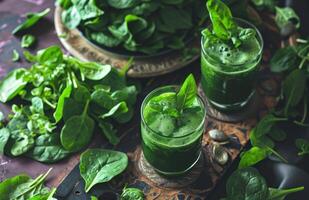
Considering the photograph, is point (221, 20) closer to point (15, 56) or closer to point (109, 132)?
point (109, 132)

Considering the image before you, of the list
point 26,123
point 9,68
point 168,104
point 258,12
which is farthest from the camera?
point 258,12

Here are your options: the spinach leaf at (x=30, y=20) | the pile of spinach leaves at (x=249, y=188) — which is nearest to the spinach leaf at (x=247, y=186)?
the pile of spinach leaves at (x=249, y=188)

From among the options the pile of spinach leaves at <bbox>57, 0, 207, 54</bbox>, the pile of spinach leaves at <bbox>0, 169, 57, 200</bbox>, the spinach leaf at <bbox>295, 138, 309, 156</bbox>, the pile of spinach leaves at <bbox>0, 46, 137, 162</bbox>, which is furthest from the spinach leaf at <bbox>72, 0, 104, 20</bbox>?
the spinach leaf at <bbox>295, 138, 309, 156</bbox>

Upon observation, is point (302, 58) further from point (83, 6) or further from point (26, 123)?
point (26, 123)

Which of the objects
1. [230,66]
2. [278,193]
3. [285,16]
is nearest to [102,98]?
[230,66]

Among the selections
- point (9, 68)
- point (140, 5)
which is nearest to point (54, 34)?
point (9, 68)

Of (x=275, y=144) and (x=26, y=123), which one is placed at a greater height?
(x=26, y=123)

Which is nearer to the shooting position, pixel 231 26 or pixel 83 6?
pixel 231 26

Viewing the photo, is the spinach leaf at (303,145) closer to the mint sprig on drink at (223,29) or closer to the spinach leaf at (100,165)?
the mint sprig on drink at (223,29)
